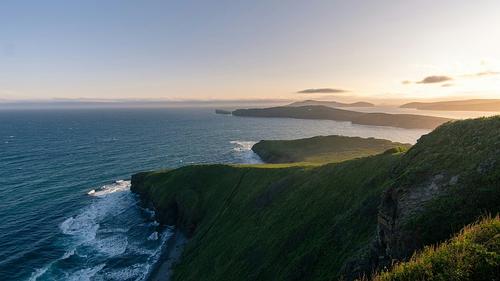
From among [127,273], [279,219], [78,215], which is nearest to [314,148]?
[78,215]

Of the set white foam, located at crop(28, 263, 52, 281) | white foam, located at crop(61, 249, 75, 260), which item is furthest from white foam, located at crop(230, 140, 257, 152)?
white foam, located at crop(28, 263, 52, 281)

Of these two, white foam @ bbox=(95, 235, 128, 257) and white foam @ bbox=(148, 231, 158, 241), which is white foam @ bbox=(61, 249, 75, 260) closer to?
white foam @ bbox=(95, 235, 128, 257)

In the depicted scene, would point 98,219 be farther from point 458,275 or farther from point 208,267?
point 458,275

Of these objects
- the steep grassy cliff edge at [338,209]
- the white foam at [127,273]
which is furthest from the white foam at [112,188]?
the white foam at [127,273]

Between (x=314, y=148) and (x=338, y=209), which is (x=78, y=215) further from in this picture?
(x=314, y=148)

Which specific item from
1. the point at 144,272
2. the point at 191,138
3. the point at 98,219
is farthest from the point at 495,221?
the point at 191,138

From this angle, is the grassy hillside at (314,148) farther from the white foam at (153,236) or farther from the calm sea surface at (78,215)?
the white foam at (153,236)
